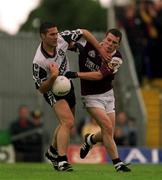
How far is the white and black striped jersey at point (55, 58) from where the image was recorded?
1376cm

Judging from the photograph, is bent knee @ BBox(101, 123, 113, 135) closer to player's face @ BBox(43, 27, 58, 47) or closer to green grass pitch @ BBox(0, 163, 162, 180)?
green grass pitch @ BBox(0, 163, 162, 180)

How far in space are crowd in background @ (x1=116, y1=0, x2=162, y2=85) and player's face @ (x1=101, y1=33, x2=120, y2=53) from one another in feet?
36.8

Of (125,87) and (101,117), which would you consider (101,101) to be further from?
(125,87)

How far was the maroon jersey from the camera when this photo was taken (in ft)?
46.4

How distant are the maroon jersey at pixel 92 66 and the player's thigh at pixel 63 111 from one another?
0.54 metres

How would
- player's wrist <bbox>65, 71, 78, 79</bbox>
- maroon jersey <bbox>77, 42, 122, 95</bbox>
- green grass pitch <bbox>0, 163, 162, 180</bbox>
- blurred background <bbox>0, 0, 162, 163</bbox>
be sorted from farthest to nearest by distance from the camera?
1. blurred background <bbox>0, 0, 162, 163</bbox>
2. maroon jersey <bbox>77, 42, 122, 95</bbox>
3. player's wrist <bbox>65, 71, 78, 79</bbox>
4. green grass pitch <bbox>0, 163, 162, 180</bbox>

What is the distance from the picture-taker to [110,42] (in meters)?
13.9

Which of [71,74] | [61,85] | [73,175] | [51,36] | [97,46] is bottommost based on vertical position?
[73,175]

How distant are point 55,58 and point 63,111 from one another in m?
0.80

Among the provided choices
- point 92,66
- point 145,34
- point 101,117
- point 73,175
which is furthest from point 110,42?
point 145,34

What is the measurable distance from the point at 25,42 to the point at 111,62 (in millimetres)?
12301

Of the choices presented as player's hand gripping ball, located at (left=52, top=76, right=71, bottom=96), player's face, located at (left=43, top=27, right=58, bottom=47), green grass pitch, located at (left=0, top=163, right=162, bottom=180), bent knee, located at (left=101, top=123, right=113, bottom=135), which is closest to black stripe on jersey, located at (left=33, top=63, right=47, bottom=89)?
player's hand gripping ball, located at (left=52, top=76, right=71, bottom=96)

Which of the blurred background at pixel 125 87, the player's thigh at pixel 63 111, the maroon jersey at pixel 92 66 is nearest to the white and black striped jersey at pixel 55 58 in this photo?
the maroon jersey at pixel 92 66

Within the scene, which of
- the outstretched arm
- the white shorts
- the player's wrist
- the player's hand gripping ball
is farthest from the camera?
the white shorts
